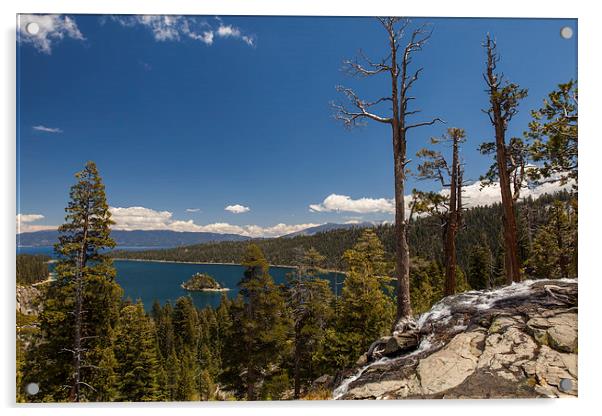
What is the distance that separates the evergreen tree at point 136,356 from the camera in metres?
6.39

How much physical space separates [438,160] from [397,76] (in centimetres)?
160

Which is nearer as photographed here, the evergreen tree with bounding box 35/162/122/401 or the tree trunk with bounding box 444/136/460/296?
the evergreen tree with bounding box 35/162/122/401

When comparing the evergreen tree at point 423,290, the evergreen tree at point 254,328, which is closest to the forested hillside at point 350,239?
the evergreen tree at point 254,328

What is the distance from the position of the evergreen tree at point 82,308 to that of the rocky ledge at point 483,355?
3.32 metres

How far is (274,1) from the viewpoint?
4.18m

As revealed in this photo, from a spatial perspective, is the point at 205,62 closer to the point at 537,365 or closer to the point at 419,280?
the point at 537,365

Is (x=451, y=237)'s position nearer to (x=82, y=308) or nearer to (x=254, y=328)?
(x=254, y=328)

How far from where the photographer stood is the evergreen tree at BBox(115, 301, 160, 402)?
6.39 m

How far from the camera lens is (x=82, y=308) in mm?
4344

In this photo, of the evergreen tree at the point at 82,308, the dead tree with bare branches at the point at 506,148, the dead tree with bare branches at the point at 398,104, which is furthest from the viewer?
the dead tree with bare branches at the point at 506,148

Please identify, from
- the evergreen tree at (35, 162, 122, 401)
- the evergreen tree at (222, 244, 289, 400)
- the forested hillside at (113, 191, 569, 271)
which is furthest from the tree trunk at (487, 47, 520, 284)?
the evergreen tree at (35, 162, 122, 401)

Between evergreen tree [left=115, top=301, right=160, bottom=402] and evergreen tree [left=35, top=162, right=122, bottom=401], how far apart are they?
69.2 inches

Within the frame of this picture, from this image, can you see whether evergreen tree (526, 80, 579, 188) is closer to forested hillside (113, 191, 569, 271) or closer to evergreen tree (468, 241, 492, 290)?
forested hillside (113, 191, 569, 271)

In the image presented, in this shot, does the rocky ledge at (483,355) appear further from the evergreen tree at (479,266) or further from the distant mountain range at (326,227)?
the evergreen tree at (479,266)
